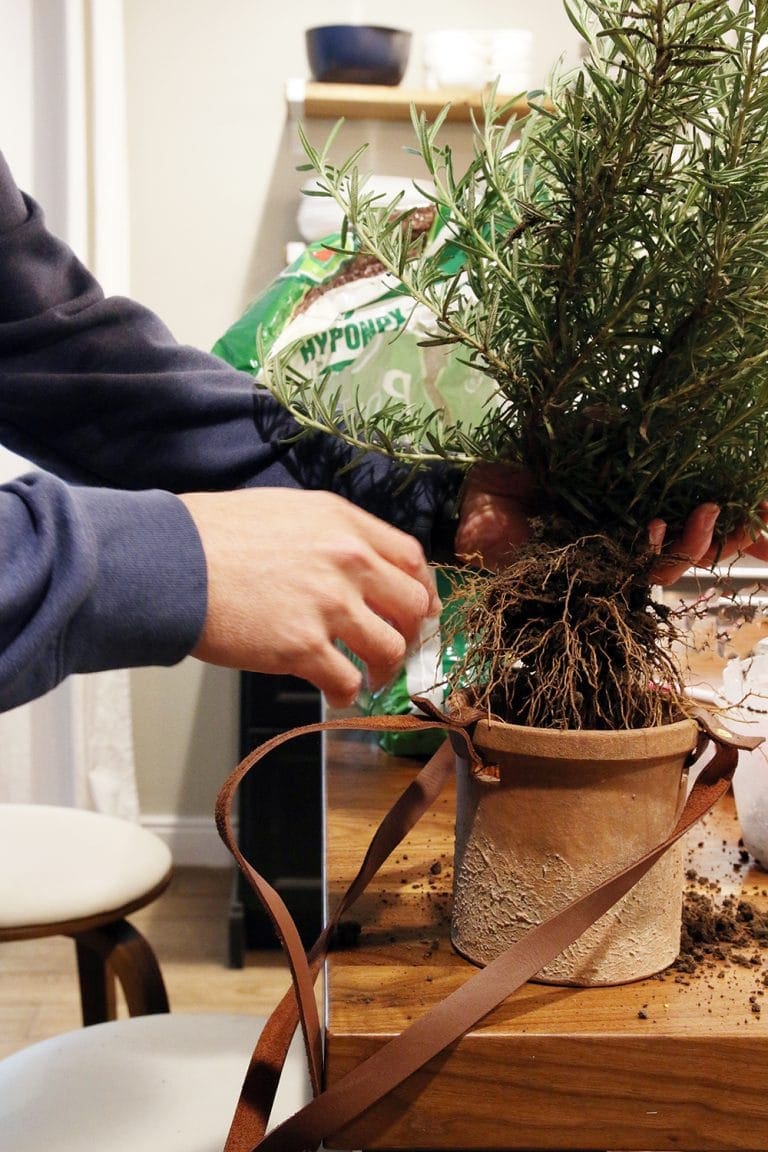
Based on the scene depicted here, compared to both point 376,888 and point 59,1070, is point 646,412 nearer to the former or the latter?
point 376,888

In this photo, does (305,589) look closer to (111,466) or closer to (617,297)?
(617,297)

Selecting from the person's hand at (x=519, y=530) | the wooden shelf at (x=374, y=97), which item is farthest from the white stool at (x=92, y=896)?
the wooden shelf at (x=374, y=97)

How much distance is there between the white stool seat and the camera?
130 centimetres

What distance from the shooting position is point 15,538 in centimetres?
56

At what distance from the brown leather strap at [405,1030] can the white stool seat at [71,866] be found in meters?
0.83

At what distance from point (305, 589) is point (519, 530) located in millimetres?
227

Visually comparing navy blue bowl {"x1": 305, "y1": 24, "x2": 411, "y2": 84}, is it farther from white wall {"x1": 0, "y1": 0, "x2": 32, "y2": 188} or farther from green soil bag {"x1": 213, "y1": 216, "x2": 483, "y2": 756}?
green soil bag {"x1": 213, "y1": 216, "x2": 483, "y2": 756}

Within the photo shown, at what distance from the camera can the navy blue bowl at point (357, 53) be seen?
262cm

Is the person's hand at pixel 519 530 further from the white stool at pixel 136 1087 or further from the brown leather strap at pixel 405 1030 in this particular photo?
the white stool at pixel 136 1087

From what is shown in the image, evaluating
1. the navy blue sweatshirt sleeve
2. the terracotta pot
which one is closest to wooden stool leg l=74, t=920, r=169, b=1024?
the navy blue sweatshirt sleeve

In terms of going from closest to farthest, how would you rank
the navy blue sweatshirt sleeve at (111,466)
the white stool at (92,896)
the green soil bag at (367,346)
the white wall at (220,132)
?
the navy blue sweatshirt sleeve at (111,466)
the green soil bag at (367,346)
the white stool at (92,896)
the white wall at (220,132)

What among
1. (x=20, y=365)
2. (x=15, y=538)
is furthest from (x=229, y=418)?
(x=15, y=538)

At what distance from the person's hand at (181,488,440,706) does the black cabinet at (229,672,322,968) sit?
1.69 meters

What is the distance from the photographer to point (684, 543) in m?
0.65
